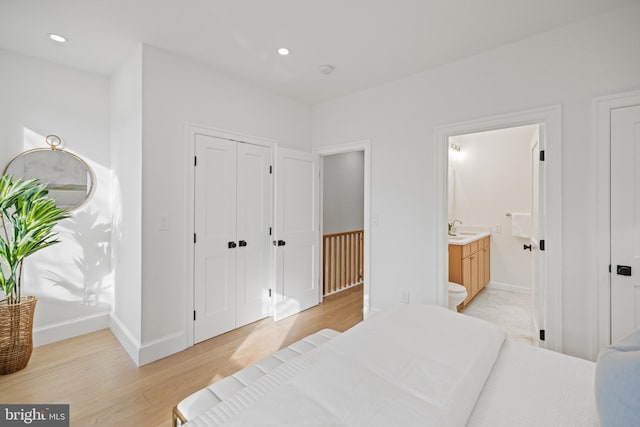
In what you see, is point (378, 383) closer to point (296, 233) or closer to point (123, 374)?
point (123, 374)

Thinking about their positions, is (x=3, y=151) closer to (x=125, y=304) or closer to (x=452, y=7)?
(x=125, y=304)

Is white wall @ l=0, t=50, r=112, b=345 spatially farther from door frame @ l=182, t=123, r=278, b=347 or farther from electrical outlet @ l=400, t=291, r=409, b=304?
electrical outlet @ l=400, t=291, r=409, b=304

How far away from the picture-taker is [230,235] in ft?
9.68

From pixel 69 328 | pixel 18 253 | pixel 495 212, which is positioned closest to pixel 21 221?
pixel 18 253

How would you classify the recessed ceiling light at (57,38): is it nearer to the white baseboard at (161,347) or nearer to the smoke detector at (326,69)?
the smoke detector at (326,69)

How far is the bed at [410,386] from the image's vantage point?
0.94 meters

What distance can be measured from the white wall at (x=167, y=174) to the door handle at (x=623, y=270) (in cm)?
334

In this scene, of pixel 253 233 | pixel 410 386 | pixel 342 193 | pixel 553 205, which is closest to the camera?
pixel 410 386

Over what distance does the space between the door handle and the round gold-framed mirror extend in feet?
14.9

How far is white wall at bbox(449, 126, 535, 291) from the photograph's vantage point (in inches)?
170

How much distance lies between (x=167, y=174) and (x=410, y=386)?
7.96ft

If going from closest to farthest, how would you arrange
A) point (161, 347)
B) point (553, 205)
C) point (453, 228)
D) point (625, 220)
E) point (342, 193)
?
point (625, 220) < point (553, 205) < point (161, 347) < point (453, 228) < point (342, 193)

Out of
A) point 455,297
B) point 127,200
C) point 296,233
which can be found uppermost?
point 127,200

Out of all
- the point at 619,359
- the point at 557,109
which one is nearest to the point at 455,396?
the point at 619,359
